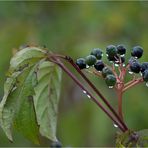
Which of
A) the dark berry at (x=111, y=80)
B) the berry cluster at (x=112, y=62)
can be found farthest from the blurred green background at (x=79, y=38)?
the dark berry at (x=111, y=80)

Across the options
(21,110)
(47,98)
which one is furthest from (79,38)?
(21,110)

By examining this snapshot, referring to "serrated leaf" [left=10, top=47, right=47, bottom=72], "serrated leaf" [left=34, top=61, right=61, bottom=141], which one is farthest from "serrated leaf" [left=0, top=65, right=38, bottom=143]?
"serrated leaf" [left=34, top=61, right=61, bottom=141]

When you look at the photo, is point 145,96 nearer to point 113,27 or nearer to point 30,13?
point 113,27

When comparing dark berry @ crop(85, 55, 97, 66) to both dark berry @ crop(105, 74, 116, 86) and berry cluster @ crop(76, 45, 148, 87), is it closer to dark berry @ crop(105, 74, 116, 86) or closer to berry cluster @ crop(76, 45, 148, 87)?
berry cluster @ crop(76, 45, 148, 87)

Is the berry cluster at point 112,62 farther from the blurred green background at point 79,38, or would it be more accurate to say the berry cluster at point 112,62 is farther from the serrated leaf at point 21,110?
the blurred green background at point 79,38

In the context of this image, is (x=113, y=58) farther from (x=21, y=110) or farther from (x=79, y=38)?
(x=79, y=38)

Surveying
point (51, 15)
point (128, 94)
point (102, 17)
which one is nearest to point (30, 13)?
point (51, 15)

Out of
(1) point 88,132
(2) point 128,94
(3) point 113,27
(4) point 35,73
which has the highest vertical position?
(4) point 35,73
